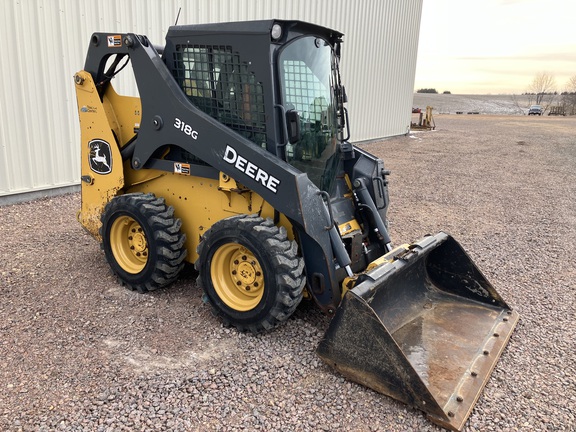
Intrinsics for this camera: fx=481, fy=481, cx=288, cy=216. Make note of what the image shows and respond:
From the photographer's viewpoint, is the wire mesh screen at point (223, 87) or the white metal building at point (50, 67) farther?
the white metal building at point (50, 67)

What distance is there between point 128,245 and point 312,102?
2.16 meters

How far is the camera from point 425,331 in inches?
142

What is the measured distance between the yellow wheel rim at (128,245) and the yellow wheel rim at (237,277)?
3.15ft

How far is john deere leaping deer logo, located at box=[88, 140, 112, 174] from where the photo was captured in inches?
177

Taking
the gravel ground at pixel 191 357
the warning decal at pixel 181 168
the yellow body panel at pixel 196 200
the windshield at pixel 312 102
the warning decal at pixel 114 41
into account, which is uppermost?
the warning decal at pixel 114 41

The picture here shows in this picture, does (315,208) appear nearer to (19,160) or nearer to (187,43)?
(187,43)

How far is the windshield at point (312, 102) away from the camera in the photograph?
372 cm

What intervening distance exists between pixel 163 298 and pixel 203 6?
21.7 feet

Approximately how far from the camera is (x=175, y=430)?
8.87ft

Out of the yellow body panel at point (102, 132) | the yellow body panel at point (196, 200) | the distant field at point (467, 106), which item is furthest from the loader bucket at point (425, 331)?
the distant field at point (467, 106)

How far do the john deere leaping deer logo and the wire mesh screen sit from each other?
102 cm

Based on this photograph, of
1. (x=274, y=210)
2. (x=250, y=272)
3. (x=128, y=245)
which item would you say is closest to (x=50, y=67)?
(x=128, y=245)

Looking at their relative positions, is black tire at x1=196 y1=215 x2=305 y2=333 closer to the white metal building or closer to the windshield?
the windshield

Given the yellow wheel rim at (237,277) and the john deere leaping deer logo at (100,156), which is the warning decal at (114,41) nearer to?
the john deere leaping deer logo at (100,156)
